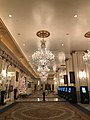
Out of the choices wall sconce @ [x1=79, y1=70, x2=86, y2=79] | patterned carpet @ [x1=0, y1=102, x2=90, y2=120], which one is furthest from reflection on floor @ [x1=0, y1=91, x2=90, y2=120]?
wall sconce @ [x1=79, y1=70, x2=86, y2=79]

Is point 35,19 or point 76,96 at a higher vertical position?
point 35,19

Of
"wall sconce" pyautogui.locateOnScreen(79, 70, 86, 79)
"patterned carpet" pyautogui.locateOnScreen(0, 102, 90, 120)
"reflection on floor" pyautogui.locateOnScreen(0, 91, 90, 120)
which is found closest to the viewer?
"patterned carpet" pyautogui.locateOnScreen(0, 102, 90, 120)

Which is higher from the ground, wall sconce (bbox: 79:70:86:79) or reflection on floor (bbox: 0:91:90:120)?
wall sconce (bbox: 79:70:86:79)

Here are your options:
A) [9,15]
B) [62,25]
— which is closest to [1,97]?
[9,15]

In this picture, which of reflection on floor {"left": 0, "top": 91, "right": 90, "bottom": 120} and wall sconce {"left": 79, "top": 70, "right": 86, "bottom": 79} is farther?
wall sconce {"left": 79, "top": 70, "right": 86, "bottom": 79}

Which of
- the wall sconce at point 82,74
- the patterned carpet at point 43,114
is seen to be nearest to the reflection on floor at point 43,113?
the patterned carpet at point 43,114

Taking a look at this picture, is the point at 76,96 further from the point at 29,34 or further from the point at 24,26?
the point at 24,26

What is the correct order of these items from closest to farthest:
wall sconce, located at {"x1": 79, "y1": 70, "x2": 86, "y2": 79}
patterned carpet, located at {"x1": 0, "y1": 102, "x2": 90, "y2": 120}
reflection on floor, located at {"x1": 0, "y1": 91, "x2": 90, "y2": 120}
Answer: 1. patterned carpet, located at {"x1": 0, "y1": 102, "x2": 90, "y2": 120}
2. reflection on floor, located at {"x1": 0, "y1": 91, "x2": 90, "y2": 120}
3. wall sconce, located at {"x1": 79, "y1": 70, "x2": 86, "y2": 79}

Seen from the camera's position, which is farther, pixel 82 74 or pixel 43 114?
pixel 82 74

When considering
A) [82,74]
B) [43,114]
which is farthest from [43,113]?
[82,74]

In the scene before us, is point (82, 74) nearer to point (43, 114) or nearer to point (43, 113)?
point (43, 113)

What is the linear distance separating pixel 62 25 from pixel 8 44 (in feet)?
13.8

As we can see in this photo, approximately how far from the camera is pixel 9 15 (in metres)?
4.77

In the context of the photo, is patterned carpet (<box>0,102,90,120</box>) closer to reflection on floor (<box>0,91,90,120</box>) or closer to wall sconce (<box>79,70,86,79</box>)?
reflection on floor (<box>0,91,90,120</box>)
